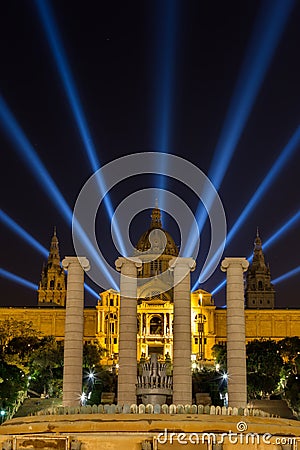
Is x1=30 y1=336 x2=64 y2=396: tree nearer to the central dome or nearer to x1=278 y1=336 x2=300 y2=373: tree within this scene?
x1=278 y1=336 x2=300 y2=373: tree

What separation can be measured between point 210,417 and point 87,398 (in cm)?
6124

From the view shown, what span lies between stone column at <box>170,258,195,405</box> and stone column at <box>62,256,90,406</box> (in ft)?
21.0

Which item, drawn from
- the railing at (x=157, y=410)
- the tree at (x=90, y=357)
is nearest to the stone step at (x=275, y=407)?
the tree at (x=90, y=357)

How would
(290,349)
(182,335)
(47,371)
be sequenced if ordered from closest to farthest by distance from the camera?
(182,335) → (47,371) → (290,349)

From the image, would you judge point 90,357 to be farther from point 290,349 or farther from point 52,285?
point 52,285

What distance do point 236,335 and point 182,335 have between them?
3.72m

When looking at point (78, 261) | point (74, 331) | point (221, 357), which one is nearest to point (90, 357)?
point (221, 357)

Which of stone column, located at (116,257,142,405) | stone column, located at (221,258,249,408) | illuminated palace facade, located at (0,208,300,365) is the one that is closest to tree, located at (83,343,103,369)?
illuminated palace facade, located at (0,208,300,365)

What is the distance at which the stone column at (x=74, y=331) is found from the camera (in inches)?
2128

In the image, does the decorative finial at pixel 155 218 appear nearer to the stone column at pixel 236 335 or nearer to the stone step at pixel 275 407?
the stone step at pixel 275 407

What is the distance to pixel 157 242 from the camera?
17588cm

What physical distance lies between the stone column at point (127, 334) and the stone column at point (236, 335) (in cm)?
640

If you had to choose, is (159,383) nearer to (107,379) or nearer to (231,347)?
(231,347)

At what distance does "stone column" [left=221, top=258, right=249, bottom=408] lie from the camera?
174ft
